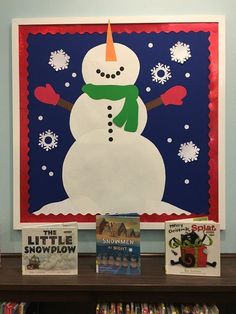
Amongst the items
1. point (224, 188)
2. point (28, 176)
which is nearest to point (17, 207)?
point (28, 176)

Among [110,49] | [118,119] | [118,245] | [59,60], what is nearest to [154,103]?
[118,119]

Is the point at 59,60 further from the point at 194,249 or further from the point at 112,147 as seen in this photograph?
the point at 194,249

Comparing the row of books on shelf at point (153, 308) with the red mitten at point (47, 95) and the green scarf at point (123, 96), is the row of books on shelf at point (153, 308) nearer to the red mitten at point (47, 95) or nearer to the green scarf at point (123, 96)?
the green scarf at point (123, 96)

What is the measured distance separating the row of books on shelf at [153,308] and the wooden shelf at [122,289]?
0.10 ft

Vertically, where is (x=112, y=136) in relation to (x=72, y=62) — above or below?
below

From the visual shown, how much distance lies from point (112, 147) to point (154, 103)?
274mm

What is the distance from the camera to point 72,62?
1.58m

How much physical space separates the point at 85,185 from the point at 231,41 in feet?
3.04

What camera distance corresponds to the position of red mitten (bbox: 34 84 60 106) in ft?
5.19

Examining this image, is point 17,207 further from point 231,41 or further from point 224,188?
point 231,41

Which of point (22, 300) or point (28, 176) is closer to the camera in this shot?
point (22, 300)

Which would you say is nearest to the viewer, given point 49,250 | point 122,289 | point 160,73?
point 122,289

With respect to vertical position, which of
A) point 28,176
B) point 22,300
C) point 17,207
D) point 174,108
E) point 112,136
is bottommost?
point 22,300

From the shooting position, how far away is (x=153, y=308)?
132 centimetres
